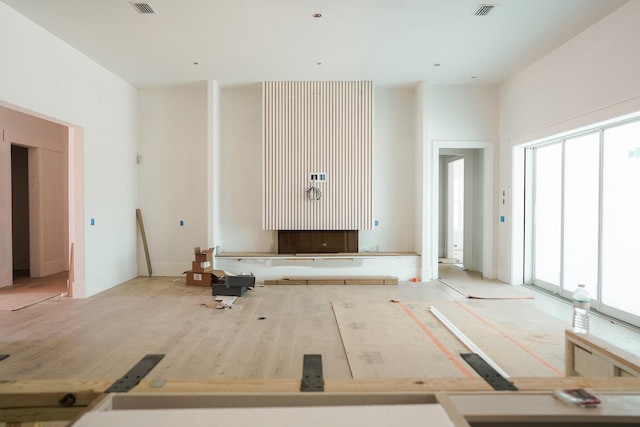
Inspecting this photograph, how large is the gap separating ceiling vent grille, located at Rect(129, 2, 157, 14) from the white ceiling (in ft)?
0.23

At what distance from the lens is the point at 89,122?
5195mm

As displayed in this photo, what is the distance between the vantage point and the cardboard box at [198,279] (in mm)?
5660

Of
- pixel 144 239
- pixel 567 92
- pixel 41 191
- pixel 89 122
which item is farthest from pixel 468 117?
pixel 41 191

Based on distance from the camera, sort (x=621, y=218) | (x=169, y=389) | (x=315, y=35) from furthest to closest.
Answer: (x=315, y=35) < (x=621, y=218) < (x=169, y=389)

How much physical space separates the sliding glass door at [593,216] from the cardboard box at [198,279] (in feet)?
17.8

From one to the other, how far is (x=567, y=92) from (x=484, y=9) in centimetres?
175

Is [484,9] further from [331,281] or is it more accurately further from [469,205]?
[331,281]

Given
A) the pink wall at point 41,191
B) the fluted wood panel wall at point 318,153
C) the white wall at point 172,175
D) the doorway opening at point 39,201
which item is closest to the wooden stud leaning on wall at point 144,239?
the white wall at point 172,175

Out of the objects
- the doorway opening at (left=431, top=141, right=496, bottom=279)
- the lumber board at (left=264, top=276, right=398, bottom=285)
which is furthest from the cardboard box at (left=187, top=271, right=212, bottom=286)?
the doorway opening at (left=431, top=141, right=496, bottom=279)

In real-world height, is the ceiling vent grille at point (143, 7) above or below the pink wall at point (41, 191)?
above

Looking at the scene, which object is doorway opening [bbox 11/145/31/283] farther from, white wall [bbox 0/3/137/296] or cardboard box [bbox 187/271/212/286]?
cardboard box [bbox 187/271/212/286]

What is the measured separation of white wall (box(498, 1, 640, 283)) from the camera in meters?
3.71

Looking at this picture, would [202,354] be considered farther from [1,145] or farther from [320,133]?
[1,145]

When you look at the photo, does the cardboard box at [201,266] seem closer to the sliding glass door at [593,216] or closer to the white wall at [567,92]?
the white wall at [567,92]
